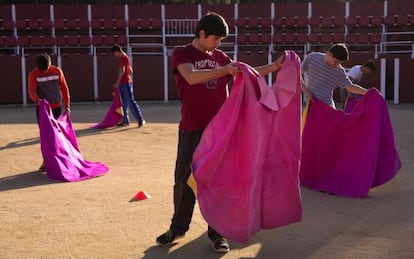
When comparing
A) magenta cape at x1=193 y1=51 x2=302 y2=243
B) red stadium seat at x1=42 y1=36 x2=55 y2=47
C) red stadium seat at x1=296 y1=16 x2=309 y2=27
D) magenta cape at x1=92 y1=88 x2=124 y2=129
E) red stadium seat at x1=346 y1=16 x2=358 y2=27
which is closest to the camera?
magenta cape at x1=193 y1=51 x2=302 y2=243

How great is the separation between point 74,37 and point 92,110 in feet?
13.4

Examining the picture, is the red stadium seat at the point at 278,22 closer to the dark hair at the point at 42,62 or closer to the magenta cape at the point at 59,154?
the dark hair at the point at 42,62

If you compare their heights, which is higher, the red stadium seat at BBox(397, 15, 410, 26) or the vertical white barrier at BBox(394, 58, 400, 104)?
A: the red stadium seat at BBox(397, 15, 410, 26)

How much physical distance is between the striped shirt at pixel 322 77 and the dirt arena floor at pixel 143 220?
39.7 inches

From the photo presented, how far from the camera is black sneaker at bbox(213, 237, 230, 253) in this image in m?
3.62

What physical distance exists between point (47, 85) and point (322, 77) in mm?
3181

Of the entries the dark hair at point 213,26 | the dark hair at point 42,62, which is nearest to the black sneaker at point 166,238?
the dark hair at point 213,26

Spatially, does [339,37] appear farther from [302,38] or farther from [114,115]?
[114,115]

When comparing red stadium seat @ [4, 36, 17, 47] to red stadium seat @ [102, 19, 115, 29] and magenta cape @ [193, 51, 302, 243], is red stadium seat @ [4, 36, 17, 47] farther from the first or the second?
magenta cape @ [193, 51, 302, 243]

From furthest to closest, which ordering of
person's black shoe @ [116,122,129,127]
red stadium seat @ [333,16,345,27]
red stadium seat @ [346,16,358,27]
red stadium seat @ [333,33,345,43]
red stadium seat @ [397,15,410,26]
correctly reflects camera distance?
red stadium seat @ [333,16,345,27] → red stadium seat @ [346,16,358,27] → red stadium seat @ [333,33,345,43] → red stadium seat @ [397,15,410,26] → person's black shoe @ [116,122,129,127]

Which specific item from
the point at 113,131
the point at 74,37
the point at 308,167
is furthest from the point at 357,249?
the point at 74,37

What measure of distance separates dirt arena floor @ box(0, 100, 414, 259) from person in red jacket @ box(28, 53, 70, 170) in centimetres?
85

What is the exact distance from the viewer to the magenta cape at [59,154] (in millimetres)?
6254

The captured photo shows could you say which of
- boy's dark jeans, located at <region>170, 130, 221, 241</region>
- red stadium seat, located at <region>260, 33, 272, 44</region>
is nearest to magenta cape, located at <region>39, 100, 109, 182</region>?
boy's dark jeans, located at <region>170, 130, 221, 241</region>
